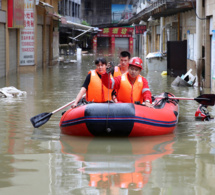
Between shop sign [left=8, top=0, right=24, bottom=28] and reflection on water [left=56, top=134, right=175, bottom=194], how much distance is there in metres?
13.9

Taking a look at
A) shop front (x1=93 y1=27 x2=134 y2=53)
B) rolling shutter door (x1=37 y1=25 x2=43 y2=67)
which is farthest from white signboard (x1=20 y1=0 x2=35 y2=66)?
shop front (x1=93 y1=27 x2=134 y2=53)

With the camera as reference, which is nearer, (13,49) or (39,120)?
(39,120)

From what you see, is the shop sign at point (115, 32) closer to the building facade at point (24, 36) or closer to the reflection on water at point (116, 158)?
the building facade at point (24, 36)

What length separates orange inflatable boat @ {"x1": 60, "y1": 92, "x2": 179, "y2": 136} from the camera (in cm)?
893

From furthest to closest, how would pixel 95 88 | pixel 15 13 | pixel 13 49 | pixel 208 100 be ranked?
pixel 13 49 < pixel 15 13 < pixel 208 100 < pixel 95 88

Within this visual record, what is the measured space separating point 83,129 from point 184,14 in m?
17.4

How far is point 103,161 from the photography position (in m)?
7.55

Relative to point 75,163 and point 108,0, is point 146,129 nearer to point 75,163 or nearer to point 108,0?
point 75,163

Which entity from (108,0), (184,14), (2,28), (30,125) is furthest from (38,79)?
(108,0)

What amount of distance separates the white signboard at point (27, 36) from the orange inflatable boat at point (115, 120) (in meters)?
17.0

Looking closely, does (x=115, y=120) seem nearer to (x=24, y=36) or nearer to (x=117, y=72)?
(x=117, y=72)

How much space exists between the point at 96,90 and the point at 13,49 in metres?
15.6

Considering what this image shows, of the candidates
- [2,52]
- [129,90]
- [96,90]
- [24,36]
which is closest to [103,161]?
[129,90]

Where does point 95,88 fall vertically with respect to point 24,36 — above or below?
below
